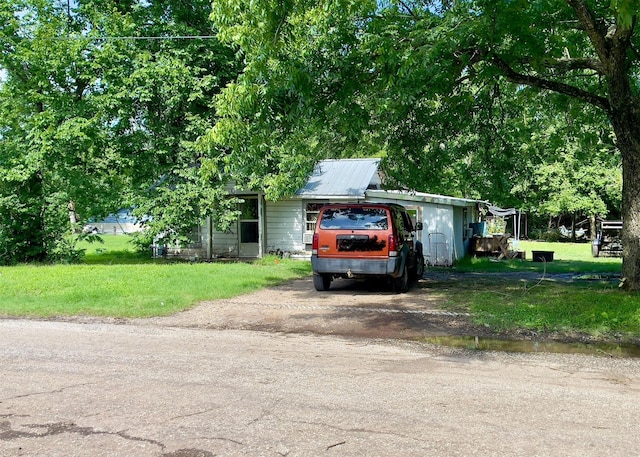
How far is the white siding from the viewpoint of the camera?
73.8ft

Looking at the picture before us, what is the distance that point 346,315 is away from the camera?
400 inches

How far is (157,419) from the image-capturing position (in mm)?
4562

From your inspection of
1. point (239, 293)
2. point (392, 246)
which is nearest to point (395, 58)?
point (392, 246)

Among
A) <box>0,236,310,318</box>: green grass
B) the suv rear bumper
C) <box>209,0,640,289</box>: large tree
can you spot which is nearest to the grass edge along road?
<box>209,0,640,289</box>: large tree

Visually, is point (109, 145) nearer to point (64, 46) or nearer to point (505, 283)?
point (64, 46)

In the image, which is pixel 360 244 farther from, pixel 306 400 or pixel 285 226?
pixel 285 226

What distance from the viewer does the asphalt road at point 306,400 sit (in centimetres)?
407

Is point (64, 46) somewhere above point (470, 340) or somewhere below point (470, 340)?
above

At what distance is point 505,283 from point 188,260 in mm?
12693

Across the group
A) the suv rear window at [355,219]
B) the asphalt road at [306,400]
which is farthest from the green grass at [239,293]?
the suv rear window at [355,219]

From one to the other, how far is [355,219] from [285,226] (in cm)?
1051

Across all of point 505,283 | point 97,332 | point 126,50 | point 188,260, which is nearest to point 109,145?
point 126,50

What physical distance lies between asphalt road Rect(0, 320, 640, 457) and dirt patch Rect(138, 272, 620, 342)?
1144 millimetres

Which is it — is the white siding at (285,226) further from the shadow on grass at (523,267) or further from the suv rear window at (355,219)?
the suv rear window at (355,219)
